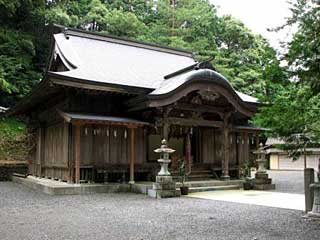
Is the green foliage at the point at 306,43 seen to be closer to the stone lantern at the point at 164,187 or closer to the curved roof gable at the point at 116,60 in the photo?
the stone lantern at the point at 164,187

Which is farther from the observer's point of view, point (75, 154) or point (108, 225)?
point (75, 154)

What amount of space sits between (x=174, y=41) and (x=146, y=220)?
21.0 meters

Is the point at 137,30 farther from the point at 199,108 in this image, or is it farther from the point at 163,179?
the point at 163,179

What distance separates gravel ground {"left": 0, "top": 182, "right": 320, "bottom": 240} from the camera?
5277 mm

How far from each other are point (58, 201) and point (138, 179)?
14.3ft

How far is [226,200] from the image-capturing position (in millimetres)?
9352

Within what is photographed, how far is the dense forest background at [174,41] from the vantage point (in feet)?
18.5

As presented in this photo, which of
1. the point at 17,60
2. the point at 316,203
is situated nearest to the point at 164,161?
the point at 316,203

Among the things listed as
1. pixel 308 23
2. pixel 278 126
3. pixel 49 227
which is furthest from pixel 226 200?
pixel 308 23

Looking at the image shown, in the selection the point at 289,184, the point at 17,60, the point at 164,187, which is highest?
the point at 17,60

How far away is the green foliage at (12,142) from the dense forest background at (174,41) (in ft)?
6.53

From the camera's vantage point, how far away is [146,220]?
6.45 m

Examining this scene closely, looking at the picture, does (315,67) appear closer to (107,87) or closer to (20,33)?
(107,87)

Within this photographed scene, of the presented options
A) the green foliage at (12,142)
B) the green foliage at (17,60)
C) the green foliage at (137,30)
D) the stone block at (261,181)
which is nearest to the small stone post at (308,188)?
the stone block at (261,181)
